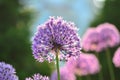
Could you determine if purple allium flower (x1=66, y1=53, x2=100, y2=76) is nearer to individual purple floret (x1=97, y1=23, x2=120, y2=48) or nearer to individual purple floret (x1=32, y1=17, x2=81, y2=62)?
individual purple floret (x1=97, y1=23, x2=120, y2=48)

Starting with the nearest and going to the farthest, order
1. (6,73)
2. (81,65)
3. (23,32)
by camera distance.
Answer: (6,73) → (81,65) → (23,32)

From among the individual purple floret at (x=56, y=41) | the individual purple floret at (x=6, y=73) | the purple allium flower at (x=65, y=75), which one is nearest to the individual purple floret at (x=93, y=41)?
the purple allium flower at (x=65, y=75)

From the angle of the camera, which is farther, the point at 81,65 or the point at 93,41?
the point at 93,41

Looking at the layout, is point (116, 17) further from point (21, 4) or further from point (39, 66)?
point (21, 4)

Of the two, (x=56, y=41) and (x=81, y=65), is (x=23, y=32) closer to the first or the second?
(x=81, y=65)

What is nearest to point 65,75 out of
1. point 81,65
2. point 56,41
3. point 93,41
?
point 81,65

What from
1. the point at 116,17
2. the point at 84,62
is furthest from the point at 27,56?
the point at 84,62

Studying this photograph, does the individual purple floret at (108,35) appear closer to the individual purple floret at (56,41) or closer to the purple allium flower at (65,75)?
the purple allium flower at (65,75)

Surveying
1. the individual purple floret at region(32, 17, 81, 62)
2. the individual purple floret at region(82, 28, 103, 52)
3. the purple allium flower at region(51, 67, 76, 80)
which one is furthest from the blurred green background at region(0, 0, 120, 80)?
the individual purple floret at region(32, 17, 81, 62)
